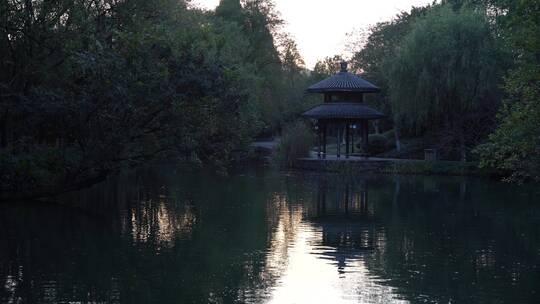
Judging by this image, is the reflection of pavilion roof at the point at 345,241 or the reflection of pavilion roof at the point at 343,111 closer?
the reflection of pavilion roof at the point at 345,241

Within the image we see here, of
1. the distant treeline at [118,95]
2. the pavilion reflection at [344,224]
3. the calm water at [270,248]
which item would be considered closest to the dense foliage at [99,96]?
the distant treeline at [118,95]

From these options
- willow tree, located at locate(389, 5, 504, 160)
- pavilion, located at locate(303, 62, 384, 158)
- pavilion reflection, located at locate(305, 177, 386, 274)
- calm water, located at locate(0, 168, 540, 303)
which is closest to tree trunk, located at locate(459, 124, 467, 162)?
willow tree, located at locate(389, 5, 504, 160)

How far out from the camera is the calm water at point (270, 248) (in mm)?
13461

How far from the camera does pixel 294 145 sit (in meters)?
47.8

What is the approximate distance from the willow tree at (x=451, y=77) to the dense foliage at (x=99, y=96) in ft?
57.7

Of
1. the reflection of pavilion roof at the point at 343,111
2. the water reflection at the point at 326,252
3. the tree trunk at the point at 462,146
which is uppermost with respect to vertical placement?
the reflection of pavilion roof at the point at 343,111

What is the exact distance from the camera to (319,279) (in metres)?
14.6

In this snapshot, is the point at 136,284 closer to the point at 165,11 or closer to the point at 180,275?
the point at 180,275

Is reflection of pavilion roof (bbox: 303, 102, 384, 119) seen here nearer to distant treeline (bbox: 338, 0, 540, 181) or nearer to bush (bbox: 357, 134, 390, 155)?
distant treeline (bbox: 338, 0, 540, 181)

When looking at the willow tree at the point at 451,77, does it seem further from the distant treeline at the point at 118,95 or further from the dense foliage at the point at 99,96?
the dense foliage at the point at 99,96

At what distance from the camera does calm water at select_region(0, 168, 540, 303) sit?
13.5 metres

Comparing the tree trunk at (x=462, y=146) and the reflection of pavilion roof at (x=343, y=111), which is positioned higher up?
the reflection of pavilion roof at (x=343, y=111)

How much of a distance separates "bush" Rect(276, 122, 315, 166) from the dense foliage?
19203 mm

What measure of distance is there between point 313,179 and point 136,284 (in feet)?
85.2
